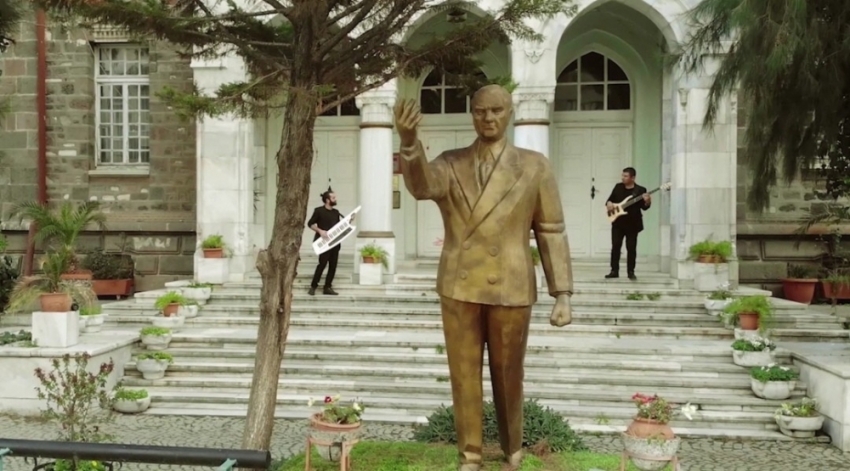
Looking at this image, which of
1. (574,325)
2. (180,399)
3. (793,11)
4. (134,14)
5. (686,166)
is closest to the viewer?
(134,14)

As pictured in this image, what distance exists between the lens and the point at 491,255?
4203 mm

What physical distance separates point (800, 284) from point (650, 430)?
10285 millimetres

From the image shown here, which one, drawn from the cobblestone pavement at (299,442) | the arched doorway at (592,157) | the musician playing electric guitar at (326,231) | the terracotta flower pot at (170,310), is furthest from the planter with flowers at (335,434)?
the arched doorway at (592,157)

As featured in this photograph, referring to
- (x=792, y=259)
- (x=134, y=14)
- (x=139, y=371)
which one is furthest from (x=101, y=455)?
(x=792, y=259)

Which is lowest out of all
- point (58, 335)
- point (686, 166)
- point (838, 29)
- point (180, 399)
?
point (180, 399)

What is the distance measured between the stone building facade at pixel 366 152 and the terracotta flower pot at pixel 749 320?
285 centimetres

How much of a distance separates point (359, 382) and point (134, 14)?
16.2 ft

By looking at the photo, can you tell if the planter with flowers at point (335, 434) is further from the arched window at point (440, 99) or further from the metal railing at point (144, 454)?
the arched window at point (440, 99)

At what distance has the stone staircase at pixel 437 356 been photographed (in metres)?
8.05

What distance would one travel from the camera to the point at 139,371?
8.99 meters

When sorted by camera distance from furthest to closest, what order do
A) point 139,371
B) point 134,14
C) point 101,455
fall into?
point 139,371 → point 134,14 → point 101,455

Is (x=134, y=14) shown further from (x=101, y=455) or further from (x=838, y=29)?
(x=838, y=29)

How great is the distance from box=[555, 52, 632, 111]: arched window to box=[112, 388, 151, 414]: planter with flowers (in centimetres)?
935

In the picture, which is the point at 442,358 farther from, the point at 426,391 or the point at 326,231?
the point at 326,231
